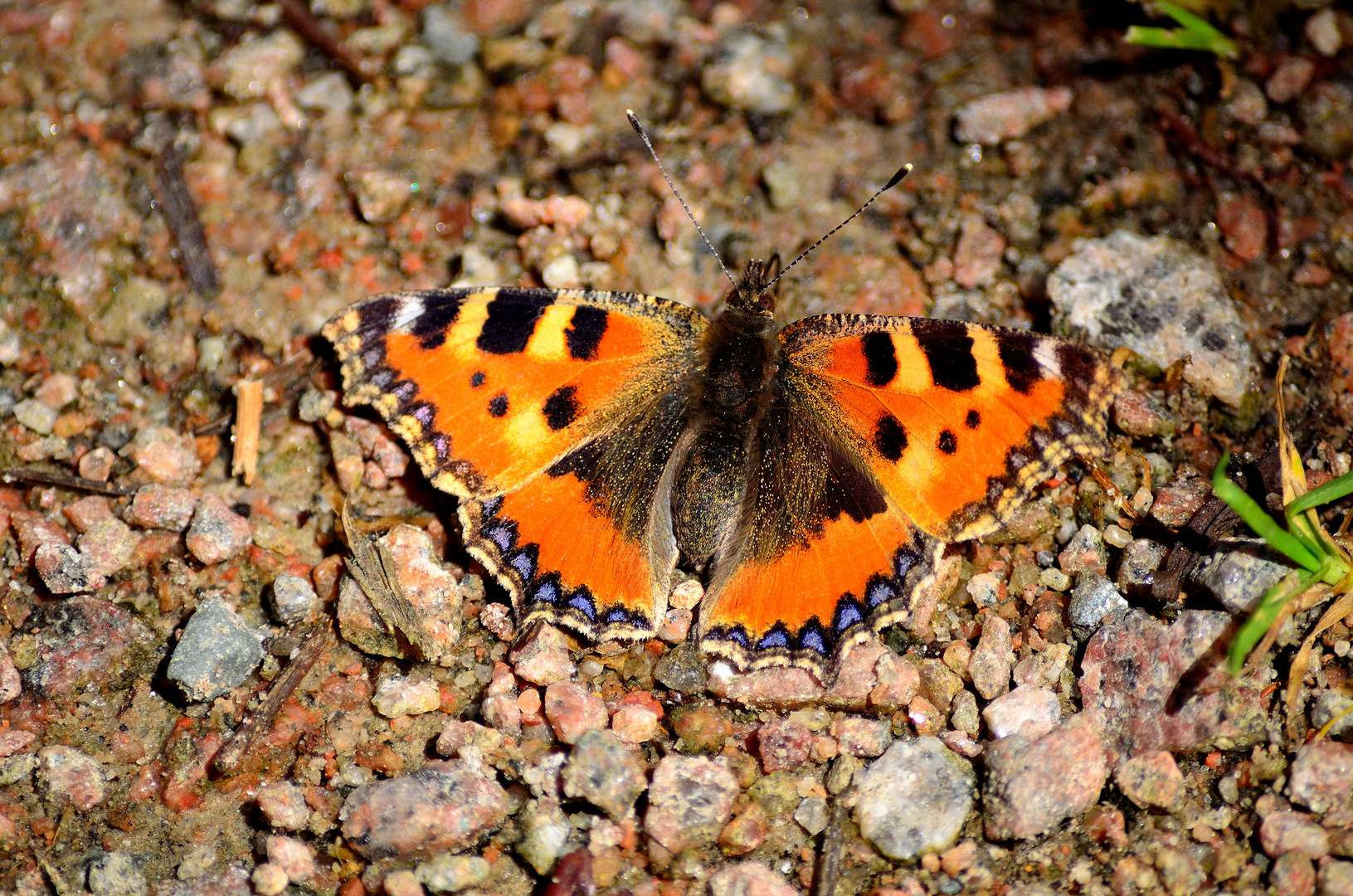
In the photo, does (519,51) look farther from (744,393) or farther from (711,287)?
(744,393)

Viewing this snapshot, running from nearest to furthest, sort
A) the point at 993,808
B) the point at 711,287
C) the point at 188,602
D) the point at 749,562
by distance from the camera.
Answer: the point at 993,808 < the point at 749,562 < the point at 188,602 < the point at 711,287

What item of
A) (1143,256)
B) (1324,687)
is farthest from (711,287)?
(1324,687)

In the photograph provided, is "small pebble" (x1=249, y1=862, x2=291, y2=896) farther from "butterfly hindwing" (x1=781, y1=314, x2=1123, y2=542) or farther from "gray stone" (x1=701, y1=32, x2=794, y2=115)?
"gray stone" (x1=701, y1=32, x2=794, y2=115)

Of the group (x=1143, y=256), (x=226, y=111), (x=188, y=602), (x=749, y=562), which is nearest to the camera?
(x=749, y=562)

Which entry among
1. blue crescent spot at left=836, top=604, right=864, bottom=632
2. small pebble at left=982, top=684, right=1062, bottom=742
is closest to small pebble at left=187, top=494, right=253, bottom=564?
blue crescent spot at left=836, top=604, right=864, bottom=632

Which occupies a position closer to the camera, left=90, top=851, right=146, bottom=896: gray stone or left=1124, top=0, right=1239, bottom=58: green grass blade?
left=90, top=851, right=146, bottom=896: gray stone

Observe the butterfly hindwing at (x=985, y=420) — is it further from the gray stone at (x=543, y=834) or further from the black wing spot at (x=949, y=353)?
the gray stone at (x=543, y=834)

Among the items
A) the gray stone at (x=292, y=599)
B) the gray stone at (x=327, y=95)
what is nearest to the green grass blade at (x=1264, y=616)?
the gray stone at (x=292, y=599)

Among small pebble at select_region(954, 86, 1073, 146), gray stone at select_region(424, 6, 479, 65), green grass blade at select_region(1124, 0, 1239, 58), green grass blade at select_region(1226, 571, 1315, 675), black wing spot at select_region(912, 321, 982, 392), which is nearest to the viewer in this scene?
green grass blade at select_region(1226, 571, 1315, 675)
